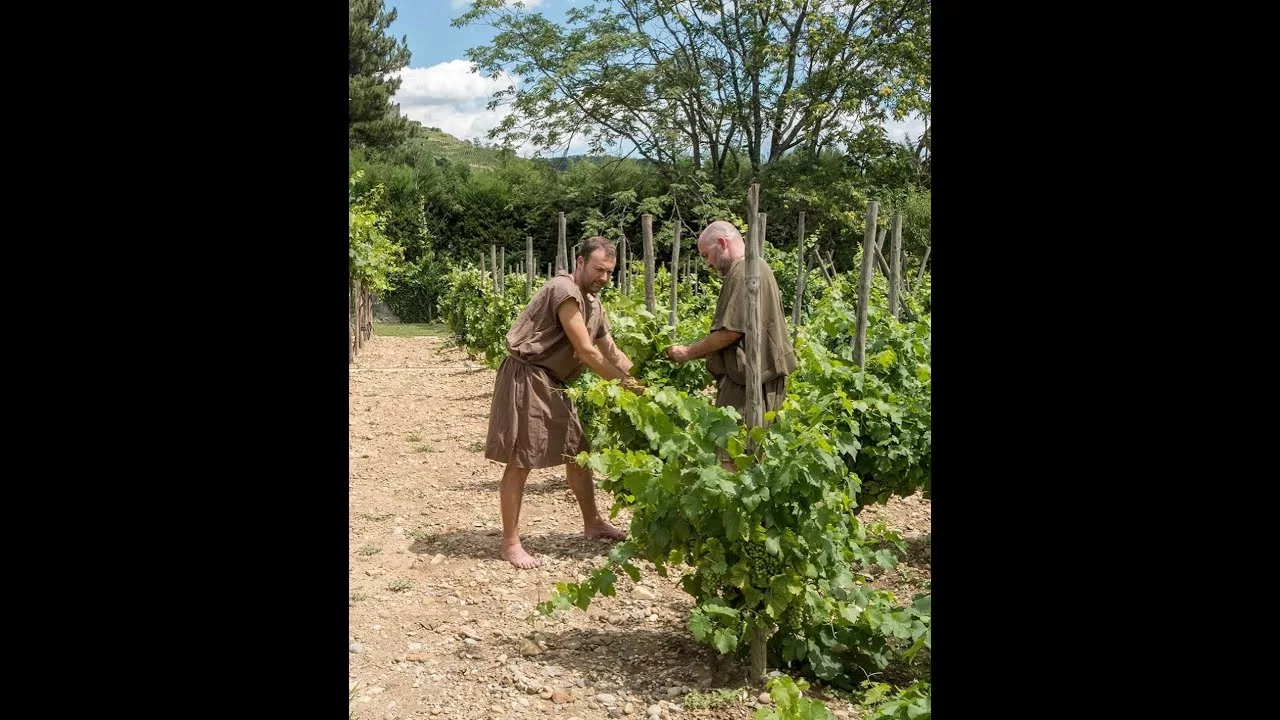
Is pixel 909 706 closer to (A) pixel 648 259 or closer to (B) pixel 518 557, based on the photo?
(B) pixel 518 557

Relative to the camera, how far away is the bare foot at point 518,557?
532 centimetres

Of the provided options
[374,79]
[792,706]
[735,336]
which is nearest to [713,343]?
[735,336]

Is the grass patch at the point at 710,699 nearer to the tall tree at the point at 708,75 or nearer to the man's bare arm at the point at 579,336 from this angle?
the man's bare arm at the point at 579,336

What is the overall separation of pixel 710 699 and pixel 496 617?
1.30m

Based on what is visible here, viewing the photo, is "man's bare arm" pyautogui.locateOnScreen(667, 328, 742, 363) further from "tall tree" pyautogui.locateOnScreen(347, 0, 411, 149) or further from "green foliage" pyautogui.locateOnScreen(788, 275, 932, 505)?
"tall tree" pyautogui.locateOnScreen(347, 0, 411, 149)

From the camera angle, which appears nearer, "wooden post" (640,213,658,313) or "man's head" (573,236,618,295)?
"man's head" (573,236,618,295)

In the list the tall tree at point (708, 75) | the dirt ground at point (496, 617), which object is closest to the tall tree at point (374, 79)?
the tall tree at point (708, 75)

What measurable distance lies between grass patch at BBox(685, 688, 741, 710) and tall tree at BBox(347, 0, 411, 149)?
28.1 m

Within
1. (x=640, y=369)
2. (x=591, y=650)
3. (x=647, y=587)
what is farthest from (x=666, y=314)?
(x=591, y=650)

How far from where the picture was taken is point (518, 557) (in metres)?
5.35

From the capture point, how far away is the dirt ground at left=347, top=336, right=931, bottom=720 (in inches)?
150

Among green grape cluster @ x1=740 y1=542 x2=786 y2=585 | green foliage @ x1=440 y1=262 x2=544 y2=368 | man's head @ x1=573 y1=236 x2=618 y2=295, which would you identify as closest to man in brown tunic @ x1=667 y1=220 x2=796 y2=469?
man's head @ x1=573 y1=236 x2=618 y2=295
